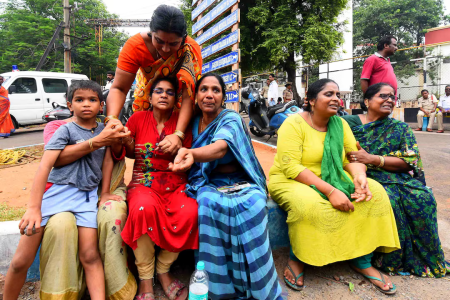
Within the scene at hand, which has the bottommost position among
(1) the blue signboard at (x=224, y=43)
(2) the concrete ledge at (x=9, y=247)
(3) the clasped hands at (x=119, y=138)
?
(2) the concrete ledge at (x=9, y=247)

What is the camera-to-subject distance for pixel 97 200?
185 cm

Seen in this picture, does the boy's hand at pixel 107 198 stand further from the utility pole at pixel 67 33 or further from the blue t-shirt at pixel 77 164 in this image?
the utility pole at pixel 67 33

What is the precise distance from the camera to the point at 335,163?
6.98 ft

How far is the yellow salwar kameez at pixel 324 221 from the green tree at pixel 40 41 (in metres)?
16.0

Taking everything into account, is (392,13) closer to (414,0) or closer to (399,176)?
(414,0)

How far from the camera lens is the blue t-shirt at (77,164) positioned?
5.83ft

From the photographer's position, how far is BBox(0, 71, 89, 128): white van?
9.01 metres

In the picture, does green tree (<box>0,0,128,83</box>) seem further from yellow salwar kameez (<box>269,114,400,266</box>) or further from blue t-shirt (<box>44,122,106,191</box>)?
yellow salwar kameez (<box>269,114,400,266</box>)

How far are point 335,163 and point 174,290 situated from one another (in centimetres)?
149

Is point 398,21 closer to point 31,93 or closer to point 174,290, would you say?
point 31,93

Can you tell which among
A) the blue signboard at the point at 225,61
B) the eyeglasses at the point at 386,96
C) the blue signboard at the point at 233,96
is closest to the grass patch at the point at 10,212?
the eyeglasses at the point at 386,96

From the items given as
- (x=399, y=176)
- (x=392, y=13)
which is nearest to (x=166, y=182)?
(x=399, y=176)

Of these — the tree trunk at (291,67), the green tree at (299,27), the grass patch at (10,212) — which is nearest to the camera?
the grass patch at (10,212)

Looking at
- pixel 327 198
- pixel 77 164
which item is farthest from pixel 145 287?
pixel 327 198
